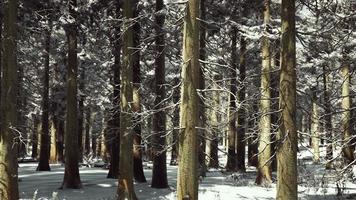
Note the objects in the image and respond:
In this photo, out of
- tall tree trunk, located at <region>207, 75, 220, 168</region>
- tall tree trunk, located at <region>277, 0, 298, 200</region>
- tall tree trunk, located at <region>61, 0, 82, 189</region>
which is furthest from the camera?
tall tree trunk, located at <region>61, 0, 82, 189</region>

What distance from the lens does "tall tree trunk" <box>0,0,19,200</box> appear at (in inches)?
491

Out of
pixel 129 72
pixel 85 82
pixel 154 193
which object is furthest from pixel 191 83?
pixel 85 82

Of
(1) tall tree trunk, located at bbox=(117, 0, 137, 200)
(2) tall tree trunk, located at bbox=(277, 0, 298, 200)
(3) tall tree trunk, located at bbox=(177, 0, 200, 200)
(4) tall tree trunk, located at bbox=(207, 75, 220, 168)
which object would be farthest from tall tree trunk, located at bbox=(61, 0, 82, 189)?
(2) tall tree trunk, located at bbox=(277, 0, 298, 200)

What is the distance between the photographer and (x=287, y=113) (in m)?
9.83

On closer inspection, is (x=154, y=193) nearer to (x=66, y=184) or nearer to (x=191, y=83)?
(x=66, y=184)

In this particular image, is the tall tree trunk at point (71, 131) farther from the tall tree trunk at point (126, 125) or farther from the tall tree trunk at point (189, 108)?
the tall tree trunk at point (189, 108)

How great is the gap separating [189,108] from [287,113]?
216 centimetres

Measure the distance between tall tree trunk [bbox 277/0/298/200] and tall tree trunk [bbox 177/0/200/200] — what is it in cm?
191

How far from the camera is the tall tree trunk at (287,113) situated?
9820 millimetres

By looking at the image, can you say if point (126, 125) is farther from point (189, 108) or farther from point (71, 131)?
point (189, 108)

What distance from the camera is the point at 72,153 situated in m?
16.8

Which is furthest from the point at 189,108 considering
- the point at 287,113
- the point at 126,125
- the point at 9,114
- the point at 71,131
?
the point at 71,131

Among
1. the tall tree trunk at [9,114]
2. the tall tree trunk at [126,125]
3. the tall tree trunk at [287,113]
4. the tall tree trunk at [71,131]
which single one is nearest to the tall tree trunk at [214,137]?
the tall tree trunk at [287,113]

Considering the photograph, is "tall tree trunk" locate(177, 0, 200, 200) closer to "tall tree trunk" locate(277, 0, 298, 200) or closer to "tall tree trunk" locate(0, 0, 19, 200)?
"tall tree trunk" locate(277, 0, 298, 200)
